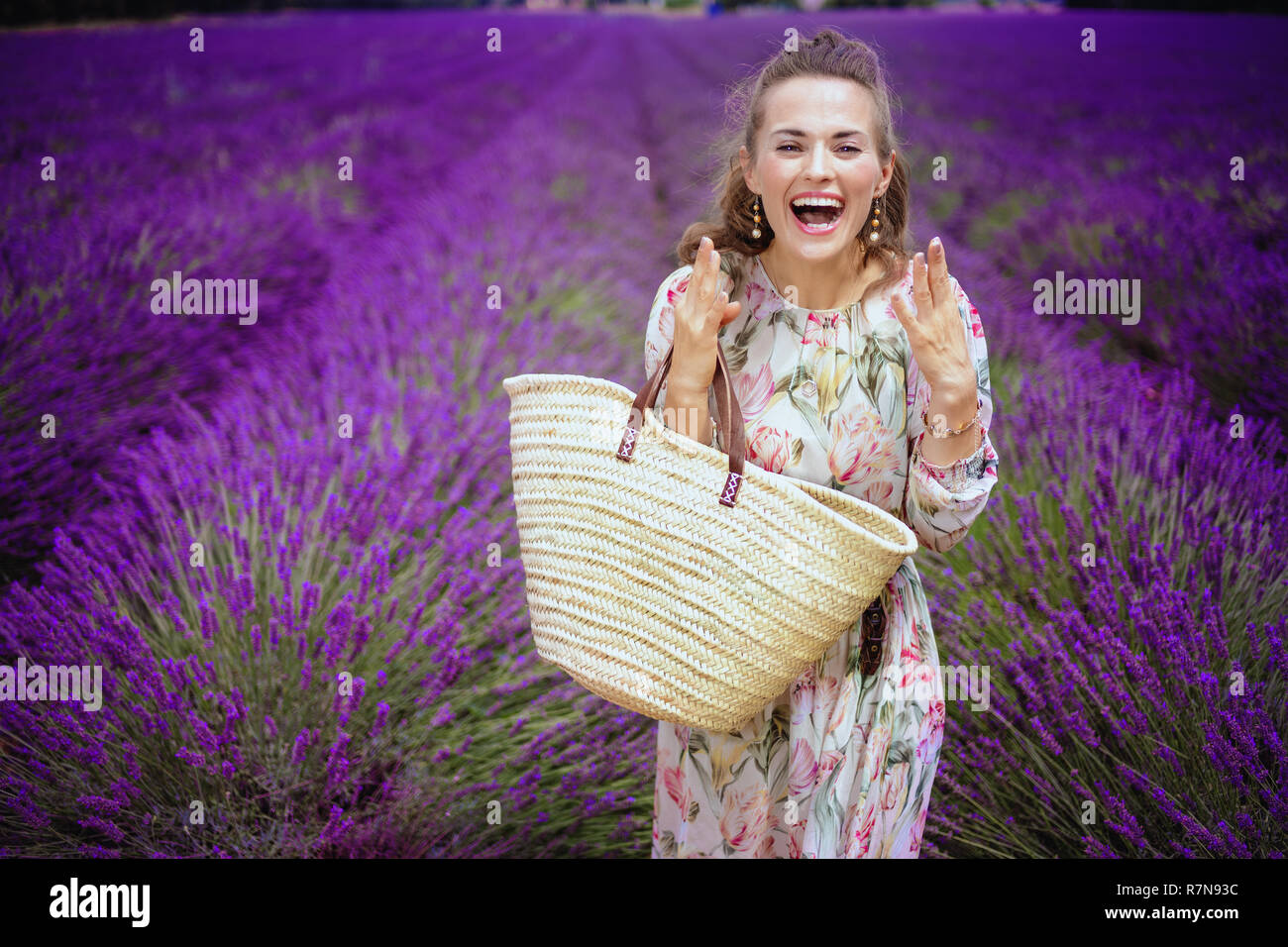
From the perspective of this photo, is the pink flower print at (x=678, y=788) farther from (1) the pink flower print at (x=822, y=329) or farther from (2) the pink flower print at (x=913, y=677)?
(1) the pink flower print at (x=822, y=329)

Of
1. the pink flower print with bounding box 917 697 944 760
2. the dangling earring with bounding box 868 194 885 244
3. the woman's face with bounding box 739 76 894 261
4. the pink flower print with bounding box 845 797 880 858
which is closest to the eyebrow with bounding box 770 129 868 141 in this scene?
the woman's face with bounding box 739 76 894 261

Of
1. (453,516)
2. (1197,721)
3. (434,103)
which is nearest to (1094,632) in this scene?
(1197,721)

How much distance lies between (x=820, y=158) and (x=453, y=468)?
1364mm

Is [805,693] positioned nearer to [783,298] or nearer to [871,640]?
[871,640]

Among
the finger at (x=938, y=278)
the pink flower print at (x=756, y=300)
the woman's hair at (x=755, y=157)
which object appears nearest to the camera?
the finger at (x=938, y=278)

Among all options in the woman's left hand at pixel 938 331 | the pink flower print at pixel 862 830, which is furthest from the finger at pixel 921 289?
the pink flower print at pixel 862 830

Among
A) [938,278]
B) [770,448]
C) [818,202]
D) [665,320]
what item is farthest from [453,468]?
[938,278]

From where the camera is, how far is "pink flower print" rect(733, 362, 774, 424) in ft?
3.96

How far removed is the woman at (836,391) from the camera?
112 cm

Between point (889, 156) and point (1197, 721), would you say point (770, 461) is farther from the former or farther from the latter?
point (1197, 721)

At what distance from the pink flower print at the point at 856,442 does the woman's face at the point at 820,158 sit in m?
0.20

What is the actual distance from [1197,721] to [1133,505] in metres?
0.53

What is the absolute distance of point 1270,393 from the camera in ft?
7.00

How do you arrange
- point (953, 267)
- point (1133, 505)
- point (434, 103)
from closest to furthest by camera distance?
1. point (1133, 505)
2. point (953, 267)
3. point (434, 103)
